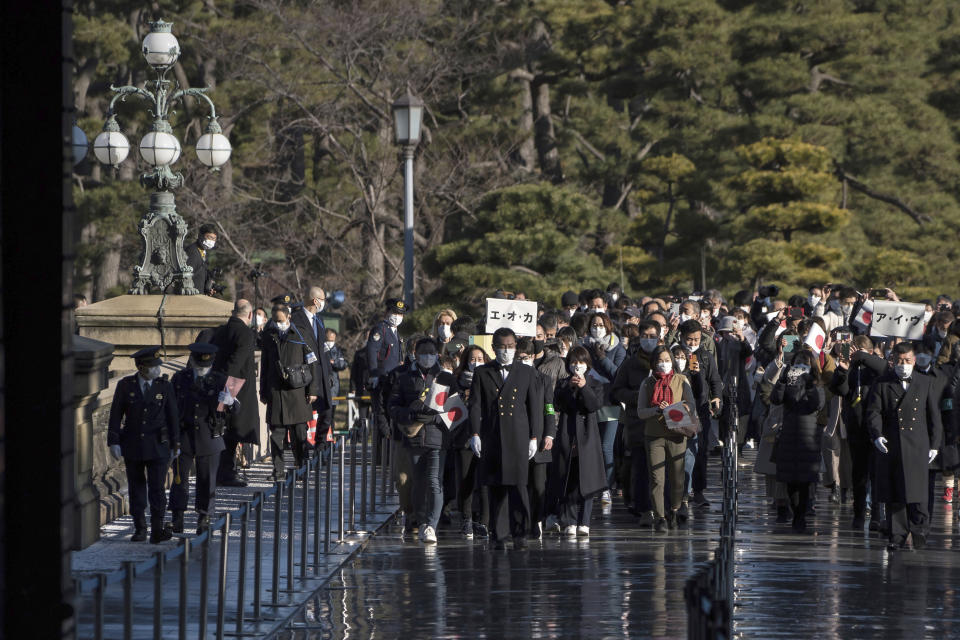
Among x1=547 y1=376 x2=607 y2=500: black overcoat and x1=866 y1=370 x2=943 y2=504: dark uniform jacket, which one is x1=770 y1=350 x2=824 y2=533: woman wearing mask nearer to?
x1=866 y1=370 x2=943 y2=504: dark uniform jacket

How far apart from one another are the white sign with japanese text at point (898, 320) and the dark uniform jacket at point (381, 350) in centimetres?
505

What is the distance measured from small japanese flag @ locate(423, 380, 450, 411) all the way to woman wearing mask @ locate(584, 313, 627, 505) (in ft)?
5.75

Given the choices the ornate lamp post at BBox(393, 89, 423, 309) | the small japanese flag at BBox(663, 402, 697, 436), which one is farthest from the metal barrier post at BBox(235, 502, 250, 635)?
the ornate lamp post at BBox(393, 89, 423, 309)

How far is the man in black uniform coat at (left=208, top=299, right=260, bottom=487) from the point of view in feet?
55.2

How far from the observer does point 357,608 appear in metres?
11.3

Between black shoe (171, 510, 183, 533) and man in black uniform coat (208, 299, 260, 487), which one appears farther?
man in black uniform coat (208, 299, 260, 487)

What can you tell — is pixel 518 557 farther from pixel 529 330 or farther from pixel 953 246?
pixel 953 246

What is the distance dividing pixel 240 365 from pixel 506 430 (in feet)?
11.7

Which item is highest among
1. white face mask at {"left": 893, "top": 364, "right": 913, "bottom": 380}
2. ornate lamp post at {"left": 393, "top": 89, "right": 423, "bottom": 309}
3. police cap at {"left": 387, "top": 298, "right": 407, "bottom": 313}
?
ornate lamp post at {"left": 393, "top": 89, "right": 423, "bottom": 309}

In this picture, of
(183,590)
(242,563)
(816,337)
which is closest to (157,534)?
(242,563)

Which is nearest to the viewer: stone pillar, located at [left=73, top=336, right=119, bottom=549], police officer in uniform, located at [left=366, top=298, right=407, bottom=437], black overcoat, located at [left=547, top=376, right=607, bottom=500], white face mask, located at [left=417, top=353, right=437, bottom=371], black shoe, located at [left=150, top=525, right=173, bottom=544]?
stone pillar, located at [left=73, top=336, right=119, bottom=549]

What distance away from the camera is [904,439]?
14.3 m

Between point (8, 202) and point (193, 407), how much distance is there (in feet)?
32.0

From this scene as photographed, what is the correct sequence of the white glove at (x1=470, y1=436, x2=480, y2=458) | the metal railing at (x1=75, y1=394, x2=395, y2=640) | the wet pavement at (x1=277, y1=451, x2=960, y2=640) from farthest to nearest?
the white glove at (x1=470, y1=436, x2=480, y2=458) → the wet pavement at (x1=277, y1=451, x2=960, y2=640) → the metal railing at (x1=75, y1=394, x2=395, y2=640)
